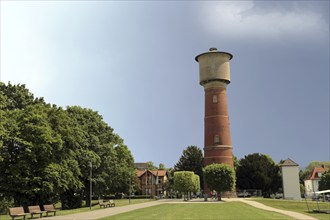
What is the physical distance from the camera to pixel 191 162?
84.9 metres

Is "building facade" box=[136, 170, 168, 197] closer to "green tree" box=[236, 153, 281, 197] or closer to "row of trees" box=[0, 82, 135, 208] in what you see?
"green tree" box=[236, 153, 281, 197]

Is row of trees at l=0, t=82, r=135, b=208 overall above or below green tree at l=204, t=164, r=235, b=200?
above

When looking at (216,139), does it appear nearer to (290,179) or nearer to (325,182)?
(290,179)

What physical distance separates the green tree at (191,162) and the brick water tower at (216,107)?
59.1ft

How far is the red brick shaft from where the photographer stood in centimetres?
6531

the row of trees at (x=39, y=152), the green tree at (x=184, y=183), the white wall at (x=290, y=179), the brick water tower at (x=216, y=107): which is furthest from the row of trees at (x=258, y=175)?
the row of trees at (x=39, y=152)

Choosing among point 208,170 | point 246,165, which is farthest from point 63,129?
point 246,165

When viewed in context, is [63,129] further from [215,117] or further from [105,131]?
[215,117]

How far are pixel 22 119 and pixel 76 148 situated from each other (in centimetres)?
872

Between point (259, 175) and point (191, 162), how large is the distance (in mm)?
16723

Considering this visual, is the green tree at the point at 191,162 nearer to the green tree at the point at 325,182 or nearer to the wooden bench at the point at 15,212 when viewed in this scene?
the green tree at the point at 325,182

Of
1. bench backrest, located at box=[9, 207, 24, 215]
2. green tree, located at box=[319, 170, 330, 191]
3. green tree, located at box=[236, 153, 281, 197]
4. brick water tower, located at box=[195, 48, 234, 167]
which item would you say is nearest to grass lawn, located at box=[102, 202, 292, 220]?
bench backrest, located at box=[9, 207, 24, 215]

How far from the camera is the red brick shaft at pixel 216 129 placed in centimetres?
6531

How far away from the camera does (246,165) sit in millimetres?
76062
